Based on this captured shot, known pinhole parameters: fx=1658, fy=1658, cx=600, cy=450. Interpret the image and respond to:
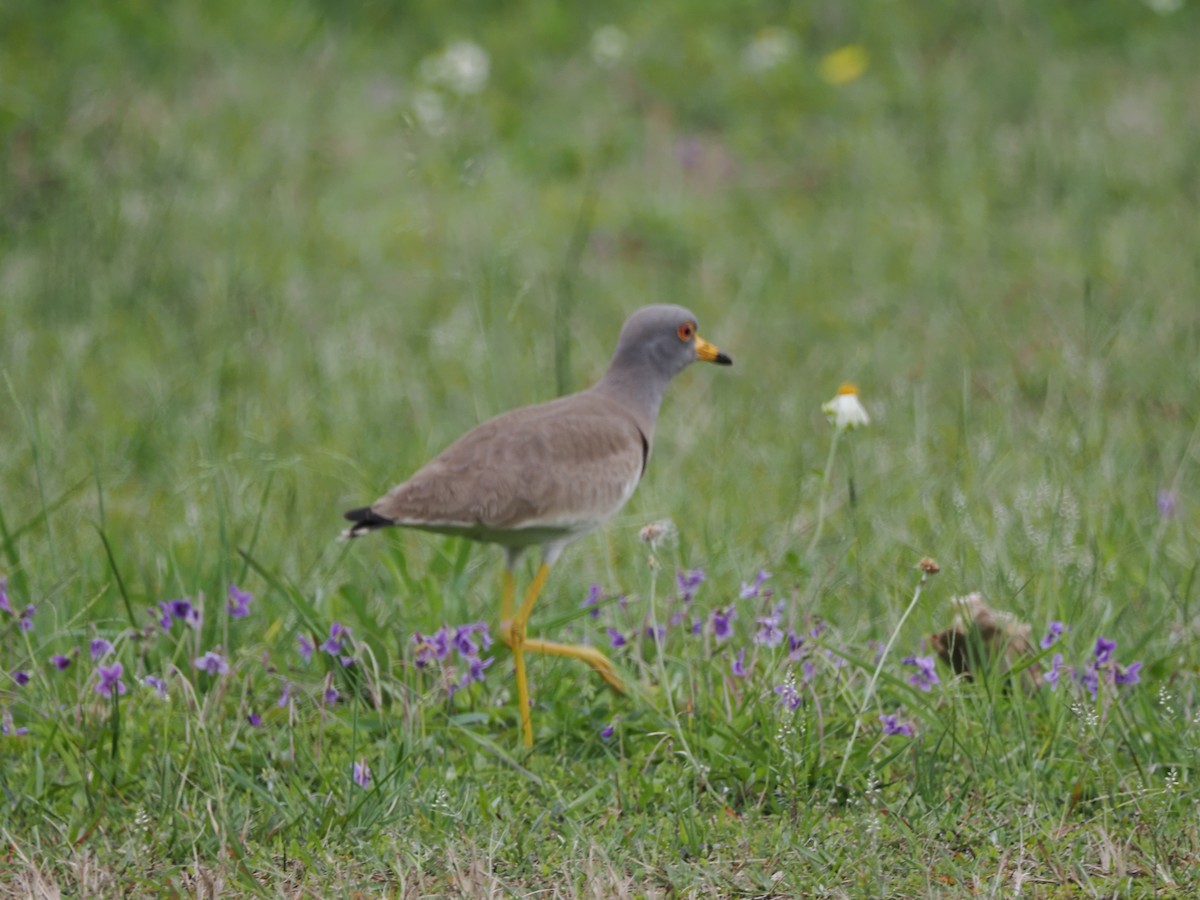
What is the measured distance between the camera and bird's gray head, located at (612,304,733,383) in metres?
4.50

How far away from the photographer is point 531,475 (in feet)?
13.1

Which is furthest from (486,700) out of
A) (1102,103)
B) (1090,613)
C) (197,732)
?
(1102,103)

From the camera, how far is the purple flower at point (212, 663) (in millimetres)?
3850

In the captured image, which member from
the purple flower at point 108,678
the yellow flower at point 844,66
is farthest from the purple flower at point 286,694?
the yellow flower at point 844,66

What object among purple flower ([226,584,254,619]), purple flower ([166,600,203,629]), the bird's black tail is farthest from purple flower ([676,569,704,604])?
purple flower ([166,600,203,629])

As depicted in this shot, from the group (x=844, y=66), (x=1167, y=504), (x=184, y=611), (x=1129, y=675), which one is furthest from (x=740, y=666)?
(x=844, y=66)

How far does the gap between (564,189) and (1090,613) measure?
5.19m

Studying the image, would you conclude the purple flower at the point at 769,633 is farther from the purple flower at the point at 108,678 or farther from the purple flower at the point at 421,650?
the purple flower at the point at 108,678

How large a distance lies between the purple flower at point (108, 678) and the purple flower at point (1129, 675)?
226 cm

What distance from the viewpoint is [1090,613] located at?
165 inches

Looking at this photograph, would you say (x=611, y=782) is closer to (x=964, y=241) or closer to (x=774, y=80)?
(x=964, y=241)

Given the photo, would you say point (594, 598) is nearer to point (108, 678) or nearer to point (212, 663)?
point (212, 663)

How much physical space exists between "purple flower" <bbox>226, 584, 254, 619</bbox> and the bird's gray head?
117cm

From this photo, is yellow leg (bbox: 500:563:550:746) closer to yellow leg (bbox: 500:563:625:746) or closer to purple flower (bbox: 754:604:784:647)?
yellow leg (bbox: 500:563:625:746)
